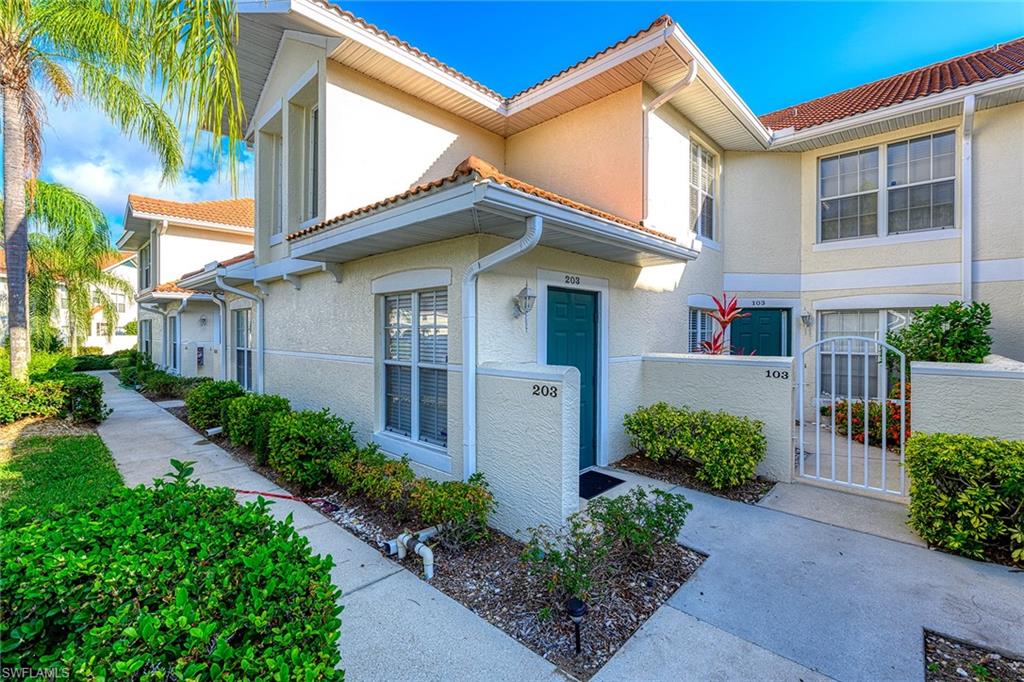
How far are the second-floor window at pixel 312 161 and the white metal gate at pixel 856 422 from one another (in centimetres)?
877

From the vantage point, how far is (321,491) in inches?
239

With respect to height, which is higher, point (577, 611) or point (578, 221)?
point (578, 221)

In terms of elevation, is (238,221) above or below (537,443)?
above

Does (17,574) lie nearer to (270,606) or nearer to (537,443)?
(270,606)

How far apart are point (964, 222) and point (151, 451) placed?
15.8 metres

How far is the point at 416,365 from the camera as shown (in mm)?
6293

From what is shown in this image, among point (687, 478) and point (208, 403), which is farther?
point (208, 403)

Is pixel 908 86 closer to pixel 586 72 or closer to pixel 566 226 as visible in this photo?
pixel 586 72

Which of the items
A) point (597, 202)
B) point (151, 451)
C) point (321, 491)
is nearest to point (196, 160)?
point (321, 491)

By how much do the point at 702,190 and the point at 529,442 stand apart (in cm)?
750

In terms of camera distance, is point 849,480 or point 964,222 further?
point 964,222

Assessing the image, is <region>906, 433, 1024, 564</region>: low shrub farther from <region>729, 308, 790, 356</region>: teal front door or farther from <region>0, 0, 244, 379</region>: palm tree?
<region>0, 0, 244, 379</region>: palm tree

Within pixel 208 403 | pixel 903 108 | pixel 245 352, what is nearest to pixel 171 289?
pixel 245 352

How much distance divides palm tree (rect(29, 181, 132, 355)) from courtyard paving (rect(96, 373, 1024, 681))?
1838 cm
